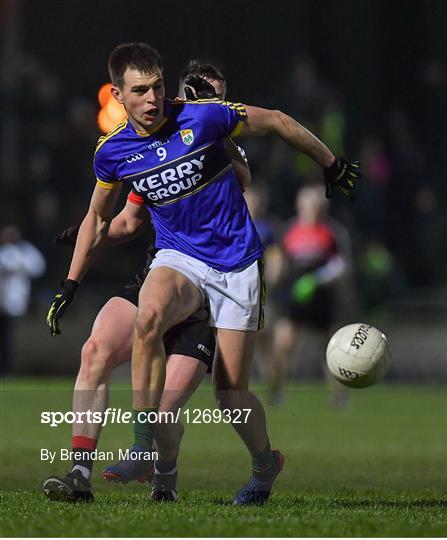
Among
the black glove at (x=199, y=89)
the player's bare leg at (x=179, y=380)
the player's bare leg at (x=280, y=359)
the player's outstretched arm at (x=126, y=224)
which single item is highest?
the black glove at (x=199, y=89)

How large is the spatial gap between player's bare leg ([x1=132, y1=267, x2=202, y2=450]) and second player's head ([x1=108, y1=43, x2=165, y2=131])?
82 cm

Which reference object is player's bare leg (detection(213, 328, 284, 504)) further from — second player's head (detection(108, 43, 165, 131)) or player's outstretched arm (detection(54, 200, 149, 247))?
second player's head (detection(108, 43, 165, 131))

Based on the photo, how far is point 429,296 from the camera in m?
19.9

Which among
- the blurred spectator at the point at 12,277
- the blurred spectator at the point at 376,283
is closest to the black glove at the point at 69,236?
the blurred spectator at the point at 12,277

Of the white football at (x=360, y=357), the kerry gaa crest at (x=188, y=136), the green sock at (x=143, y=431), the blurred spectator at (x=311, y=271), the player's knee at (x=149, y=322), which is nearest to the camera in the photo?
the player's knee at (x=149, y=322)

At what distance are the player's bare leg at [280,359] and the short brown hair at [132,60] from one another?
8425 mm

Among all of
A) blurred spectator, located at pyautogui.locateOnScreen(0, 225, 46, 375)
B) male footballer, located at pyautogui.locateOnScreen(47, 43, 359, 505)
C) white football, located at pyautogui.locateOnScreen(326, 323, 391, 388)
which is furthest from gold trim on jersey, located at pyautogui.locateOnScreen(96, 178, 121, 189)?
blurred spectator, located at pyautogui.locateOnScreen(0, 225, 46, 375)

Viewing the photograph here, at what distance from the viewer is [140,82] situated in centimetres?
732

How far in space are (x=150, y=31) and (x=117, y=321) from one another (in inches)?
543

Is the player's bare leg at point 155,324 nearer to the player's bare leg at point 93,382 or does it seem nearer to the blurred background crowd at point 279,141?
the player's bare leg at point 93,382

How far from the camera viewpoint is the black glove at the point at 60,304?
774 centimetres

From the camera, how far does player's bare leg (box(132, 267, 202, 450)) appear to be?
23.7 ft

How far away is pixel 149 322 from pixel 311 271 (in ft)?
29.5

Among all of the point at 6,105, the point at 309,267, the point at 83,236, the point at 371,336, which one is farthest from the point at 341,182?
the point at 6,105
